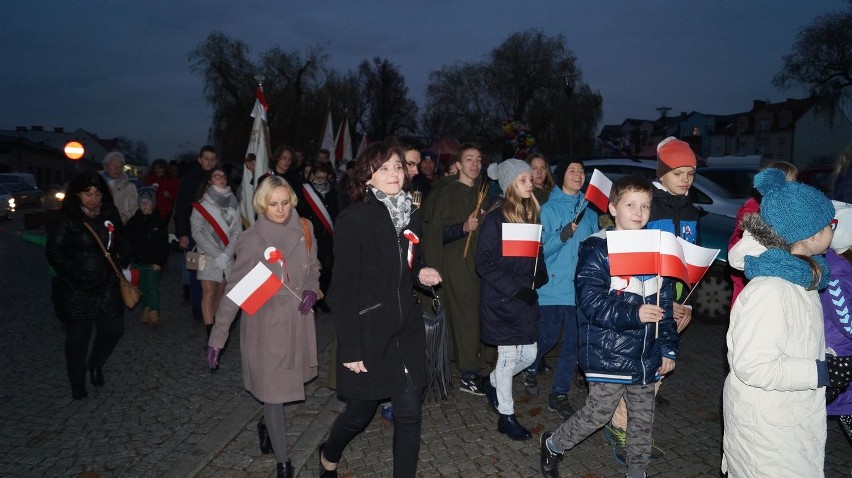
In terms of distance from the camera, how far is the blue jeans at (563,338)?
5.15m

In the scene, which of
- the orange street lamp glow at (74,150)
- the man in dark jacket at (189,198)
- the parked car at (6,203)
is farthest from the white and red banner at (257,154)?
the parked car at (6,203)

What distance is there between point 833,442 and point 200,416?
15.5 feet

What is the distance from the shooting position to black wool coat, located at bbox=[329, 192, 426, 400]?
3281 millimetres

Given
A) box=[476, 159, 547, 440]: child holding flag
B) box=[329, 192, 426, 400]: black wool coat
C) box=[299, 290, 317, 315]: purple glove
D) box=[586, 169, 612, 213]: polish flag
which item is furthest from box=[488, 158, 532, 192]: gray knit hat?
box=[299, 290, 317, 315]: purple glove

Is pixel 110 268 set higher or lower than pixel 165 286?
higher

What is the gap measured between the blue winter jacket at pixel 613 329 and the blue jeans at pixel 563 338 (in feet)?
4.63

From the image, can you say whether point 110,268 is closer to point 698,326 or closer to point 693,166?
point 693,166

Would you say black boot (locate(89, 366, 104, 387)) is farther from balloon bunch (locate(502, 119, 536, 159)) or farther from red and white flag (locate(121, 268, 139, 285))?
balloon bunch (locate(502, 119, 536, 159))

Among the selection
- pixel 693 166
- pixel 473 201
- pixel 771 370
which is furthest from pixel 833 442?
pixel 473 201

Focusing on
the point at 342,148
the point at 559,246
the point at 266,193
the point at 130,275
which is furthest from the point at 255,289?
the point at 342,148

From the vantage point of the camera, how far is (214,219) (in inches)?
272

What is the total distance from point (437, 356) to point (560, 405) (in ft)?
3.42

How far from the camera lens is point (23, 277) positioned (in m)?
12.8

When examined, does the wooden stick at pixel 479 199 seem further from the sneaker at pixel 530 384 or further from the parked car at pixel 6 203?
the parked car at pixel 6 203
